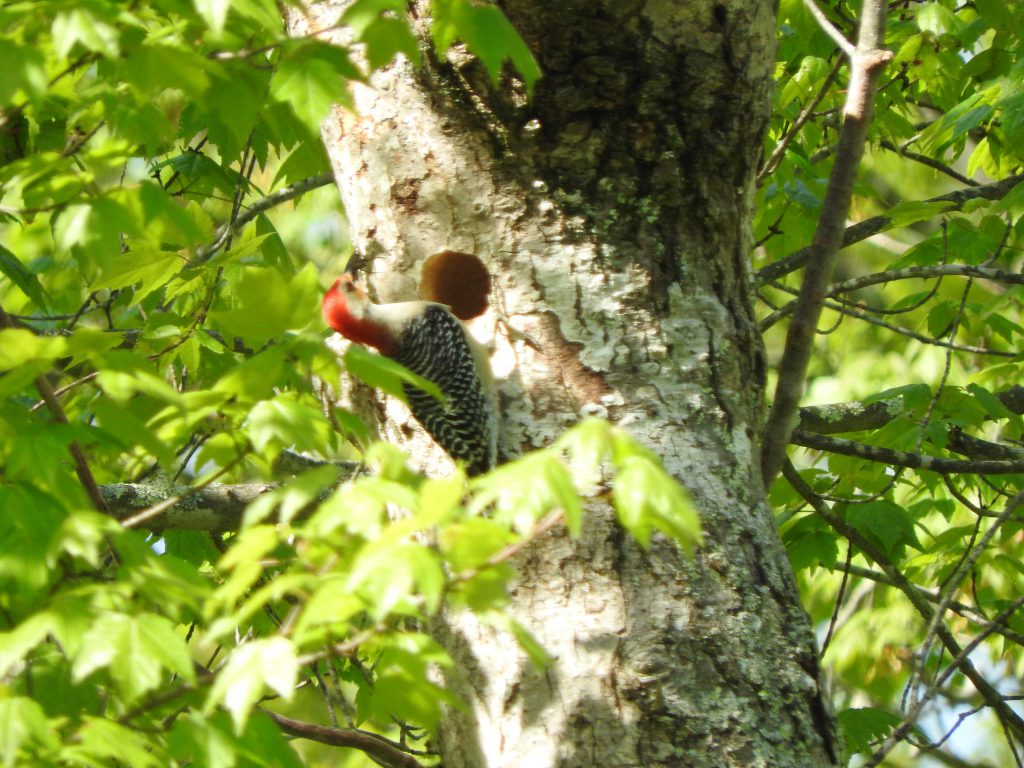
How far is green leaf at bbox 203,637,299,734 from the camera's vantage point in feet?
4.96

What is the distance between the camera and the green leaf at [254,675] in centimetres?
151

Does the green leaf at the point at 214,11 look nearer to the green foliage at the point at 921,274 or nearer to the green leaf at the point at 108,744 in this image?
the green leaf at the point at 108,744

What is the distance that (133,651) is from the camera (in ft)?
5.32

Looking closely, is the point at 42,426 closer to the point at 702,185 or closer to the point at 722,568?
the point at 722,568

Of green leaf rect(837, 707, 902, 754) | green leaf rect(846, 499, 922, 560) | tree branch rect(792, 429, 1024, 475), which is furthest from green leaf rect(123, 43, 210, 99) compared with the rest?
green leaf rect(837, 707, 902, 754)

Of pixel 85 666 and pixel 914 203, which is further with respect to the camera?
pixel 914 203

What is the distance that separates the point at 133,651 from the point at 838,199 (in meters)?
1.94

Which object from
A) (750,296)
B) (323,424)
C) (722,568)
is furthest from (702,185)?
(323,424)

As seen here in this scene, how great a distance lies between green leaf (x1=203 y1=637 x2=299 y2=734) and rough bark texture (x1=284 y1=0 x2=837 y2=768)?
1.03 meters

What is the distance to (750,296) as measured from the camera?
3035 mm

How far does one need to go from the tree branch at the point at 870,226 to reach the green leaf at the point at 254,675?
7.65ft

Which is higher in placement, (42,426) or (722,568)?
(722,568)

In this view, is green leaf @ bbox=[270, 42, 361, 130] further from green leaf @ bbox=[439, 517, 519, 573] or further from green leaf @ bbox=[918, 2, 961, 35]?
green leaf @ bbox=[918, 2, 961, 35]

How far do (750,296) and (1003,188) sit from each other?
1.59 m
